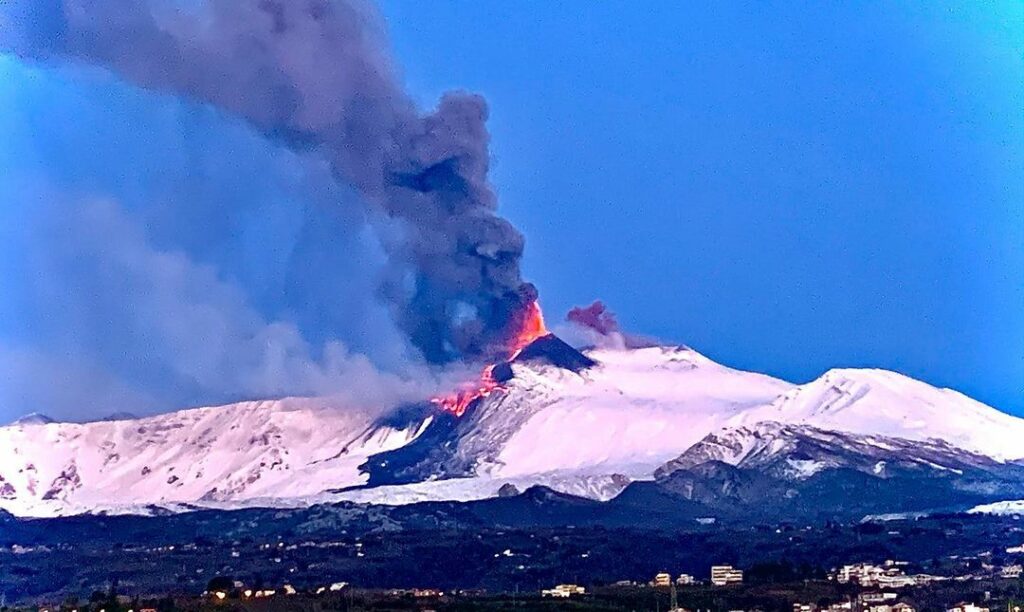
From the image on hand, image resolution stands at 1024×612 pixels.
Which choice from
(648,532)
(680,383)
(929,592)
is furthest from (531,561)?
(680,383)

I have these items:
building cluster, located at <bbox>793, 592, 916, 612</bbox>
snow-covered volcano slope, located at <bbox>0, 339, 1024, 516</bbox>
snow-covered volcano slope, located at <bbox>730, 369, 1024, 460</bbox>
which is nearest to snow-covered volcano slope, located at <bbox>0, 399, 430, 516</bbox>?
snow-covered volcano slope, located at <bbox>0, 339, 1024, 516</bbox>

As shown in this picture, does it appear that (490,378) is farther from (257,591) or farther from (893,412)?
(257,591)

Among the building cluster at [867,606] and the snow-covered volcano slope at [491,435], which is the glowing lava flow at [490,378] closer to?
the snow-covered volcano slope at [491,435]

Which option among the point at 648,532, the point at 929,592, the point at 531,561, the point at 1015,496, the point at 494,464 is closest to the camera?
the point at 929,592

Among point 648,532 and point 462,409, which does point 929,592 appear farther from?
point 462,409

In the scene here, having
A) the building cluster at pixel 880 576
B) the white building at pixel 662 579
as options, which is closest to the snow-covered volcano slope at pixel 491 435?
the white building at pixel 662 579

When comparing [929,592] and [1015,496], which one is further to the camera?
[1015,496]

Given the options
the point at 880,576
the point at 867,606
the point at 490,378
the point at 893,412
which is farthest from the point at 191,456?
the point at 867,606
